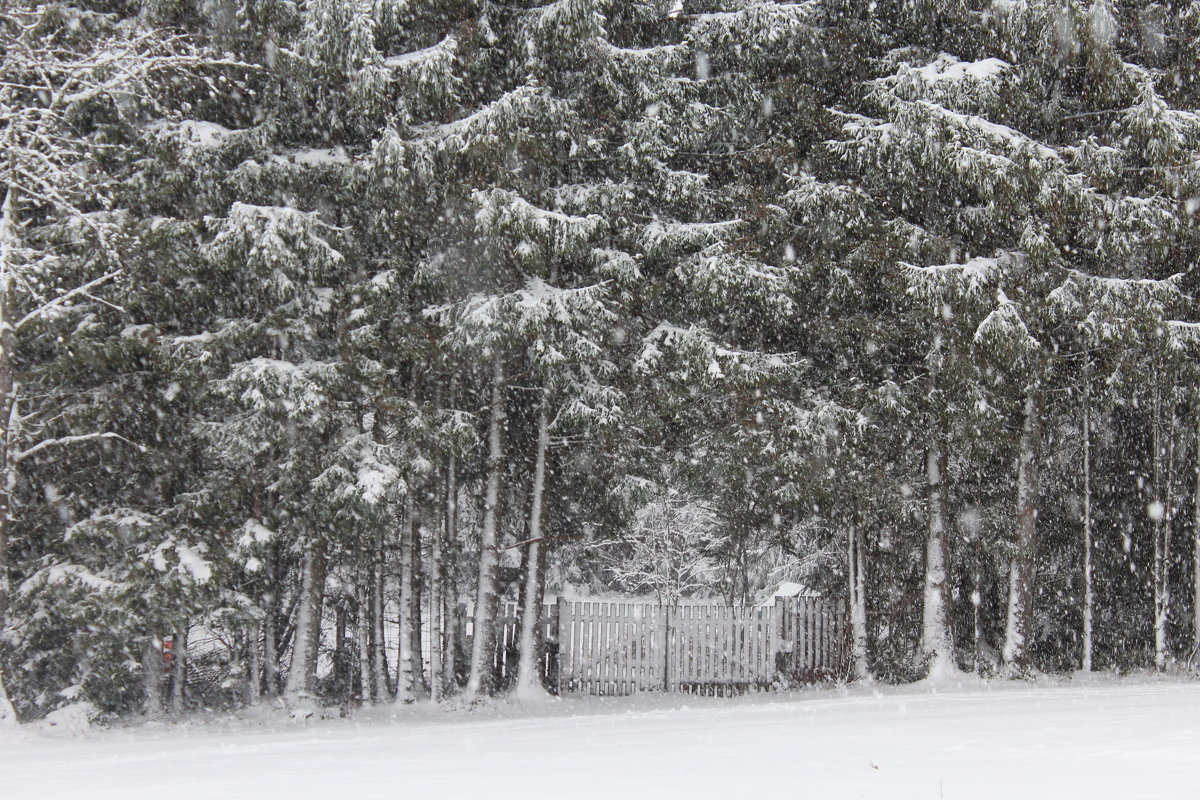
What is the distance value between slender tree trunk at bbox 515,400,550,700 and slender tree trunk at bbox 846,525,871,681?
14.7 ft

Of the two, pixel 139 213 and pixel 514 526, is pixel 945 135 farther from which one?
pixel 139 213

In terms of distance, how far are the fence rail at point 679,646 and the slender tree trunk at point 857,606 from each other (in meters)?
0.31

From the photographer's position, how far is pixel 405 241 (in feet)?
43.2

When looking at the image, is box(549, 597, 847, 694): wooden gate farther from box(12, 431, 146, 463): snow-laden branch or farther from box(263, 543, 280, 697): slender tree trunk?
box(12, 431, 146, 463): snow-laden branch

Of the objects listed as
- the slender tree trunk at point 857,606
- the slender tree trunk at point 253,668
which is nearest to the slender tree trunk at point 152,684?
the slender tree trunk at point 253,668

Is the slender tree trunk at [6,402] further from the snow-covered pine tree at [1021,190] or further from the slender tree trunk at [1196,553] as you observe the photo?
the slender tree trunk at [1196,553]

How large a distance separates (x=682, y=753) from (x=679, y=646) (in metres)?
7.09

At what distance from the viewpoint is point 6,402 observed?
435 inches

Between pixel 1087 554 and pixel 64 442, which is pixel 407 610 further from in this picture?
pixel 1087 554

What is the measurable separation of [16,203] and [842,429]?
1005 cm

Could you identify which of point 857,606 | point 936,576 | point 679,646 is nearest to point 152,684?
point 679,646

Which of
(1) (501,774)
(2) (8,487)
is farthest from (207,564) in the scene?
(1) (501,774)

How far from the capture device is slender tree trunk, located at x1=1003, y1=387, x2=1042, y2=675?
1402cm

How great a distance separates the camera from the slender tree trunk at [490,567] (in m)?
13.0
